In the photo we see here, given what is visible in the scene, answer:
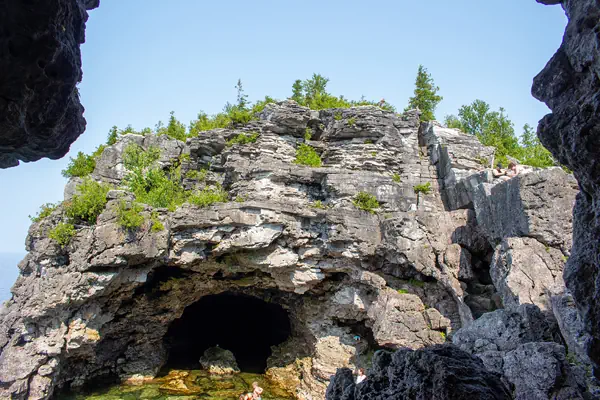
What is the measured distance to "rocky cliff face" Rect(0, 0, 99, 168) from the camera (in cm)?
285

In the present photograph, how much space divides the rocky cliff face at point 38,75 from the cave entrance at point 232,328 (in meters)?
15.5

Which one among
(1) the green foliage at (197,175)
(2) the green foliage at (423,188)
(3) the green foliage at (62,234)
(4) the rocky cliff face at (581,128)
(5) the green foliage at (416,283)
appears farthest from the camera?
(1) the green foliage at (197,175)

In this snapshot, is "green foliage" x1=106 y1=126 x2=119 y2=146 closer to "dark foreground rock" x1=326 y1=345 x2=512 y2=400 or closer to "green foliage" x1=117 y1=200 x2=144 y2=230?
"green foliage" x1=117 y1=200 x2=144 y2=230

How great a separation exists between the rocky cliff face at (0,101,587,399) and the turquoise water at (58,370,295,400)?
64 cm

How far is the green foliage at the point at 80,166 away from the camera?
53.2 feet

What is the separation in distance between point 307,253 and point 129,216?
583 centimetres

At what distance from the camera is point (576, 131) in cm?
325

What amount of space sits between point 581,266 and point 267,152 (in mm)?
13037

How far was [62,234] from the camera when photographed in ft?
40.1

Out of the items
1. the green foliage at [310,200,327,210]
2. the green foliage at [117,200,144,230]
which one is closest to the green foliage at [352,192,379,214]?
the green foliage at [310,200,327,210]

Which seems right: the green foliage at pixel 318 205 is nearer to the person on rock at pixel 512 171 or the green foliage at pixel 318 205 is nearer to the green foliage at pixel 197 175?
the green foliage at pixel 197 175

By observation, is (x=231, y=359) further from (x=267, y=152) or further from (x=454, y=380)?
(x=454, y=380)

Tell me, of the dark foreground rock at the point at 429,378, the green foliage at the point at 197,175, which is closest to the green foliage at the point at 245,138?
the green foliage at the point at 197,175

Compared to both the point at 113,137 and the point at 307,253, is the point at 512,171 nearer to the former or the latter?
the point at 307,253
